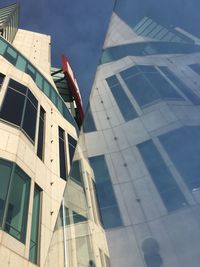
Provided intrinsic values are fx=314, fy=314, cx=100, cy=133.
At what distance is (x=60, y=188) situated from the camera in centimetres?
1544

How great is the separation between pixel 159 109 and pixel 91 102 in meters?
1.09

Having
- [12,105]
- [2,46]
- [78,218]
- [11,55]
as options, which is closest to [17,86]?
[12,105]

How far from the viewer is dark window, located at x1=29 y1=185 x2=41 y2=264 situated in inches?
431

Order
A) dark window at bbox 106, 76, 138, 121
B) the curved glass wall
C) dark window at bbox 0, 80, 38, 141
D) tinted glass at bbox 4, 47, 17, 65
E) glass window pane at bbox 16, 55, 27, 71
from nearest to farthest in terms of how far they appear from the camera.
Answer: the curved glass wall, dark window at bbox 106, 76, 138, 121, dark window at bbox 0, 80, 38, 141, tinted glass at bbox 4, 47, 17, 65, glass window pane at bbox 16, 55, 27, 71

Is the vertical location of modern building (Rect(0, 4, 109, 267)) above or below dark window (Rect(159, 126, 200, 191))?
above

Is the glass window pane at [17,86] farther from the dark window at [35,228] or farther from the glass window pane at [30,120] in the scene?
the dark window at [35,228]

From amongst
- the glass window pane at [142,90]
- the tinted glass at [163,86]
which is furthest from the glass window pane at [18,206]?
the tinted glass at [163,86]

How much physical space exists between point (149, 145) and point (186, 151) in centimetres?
37

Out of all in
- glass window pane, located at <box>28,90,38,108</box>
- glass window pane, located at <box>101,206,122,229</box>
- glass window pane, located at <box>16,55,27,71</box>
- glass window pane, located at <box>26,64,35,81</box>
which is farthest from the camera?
glass window pane, located at <box>26,64,35,81</box>

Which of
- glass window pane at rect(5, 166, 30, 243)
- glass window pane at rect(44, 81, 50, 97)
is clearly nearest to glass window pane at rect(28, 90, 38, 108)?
glass window pane at rect(44, 81, 50, 97)

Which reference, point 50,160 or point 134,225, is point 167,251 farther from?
point 50,160

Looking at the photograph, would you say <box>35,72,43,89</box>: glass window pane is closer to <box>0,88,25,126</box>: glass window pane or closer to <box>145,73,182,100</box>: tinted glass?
<box>0,88,25,126</box>: glass window pane

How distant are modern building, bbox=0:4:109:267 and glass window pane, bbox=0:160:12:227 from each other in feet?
0.05

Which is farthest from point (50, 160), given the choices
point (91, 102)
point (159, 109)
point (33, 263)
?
point (159, 109)
